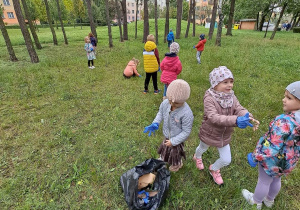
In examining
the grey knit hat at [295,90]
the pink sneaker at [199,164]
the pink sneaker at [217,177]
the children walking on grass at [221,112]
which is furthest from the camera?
the pink sneaker at [199,164]

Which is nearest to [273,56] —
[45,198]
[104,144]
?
[104,144]

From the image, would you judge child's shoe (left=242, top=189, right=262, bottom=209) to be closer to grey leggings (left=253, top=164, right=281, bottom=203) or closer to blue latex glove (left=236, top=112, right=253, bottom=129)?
grey leggings (left=253, top=164, right=281, bottom=203)

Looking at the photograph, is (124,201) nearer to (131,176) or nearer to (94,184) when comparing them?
(131,176)

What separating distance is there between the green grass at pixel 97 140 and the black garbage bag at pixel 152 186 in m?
0.21

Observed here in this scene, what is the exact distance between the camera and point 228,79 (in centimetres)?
228

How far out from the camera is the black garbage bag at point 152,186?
2.42 meters

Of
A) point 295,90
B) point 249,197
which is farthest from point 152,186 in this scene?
point 295,90

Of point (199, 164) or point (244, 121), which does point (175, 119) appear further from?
point (199, 164)

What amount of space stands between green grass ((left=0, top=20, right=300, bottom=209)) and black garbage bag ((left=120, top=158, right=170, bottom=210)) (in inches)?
8.4

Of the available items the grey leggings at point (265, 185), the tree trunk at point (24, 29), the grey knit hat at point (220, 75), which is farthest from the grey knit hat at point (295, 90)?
the tree trunk at point (24, 29)

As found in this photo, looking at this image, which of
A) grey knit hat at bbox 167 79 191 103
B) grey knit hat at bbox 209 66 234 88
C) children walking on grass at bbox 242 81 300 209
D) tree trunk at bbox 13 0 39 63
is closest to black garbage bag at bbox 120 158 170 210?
grey knit hat at bbox 167 79 191 103

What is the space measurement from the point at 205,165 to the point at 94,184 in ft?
6.58

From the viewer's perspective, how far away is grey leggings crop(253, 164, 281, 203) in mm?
2195

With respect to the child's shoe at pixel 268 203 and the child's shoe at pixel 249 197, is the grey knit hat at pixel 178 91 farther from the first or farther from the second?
the child's shoe at pixel 268 203
